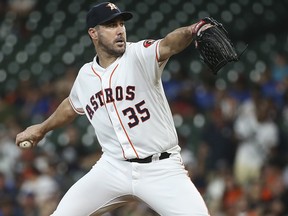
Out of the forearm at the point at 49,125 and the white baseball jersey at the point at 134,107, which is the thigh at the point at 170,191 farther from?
the forearm at the point at 49,125

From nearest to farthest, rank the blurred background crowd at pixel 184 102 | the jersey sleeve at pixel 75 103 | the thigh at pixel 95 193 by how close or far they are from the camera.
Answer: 1. the thigh at pixel 95 193
2. the jersey sleeve at pixel 75 103
3. the blurred background crowd at pixel 184 102

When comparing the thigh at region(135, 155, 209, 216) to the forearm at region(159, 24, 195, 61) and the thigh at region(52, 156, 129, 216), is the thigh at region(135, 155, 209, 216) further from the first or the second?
the forearm at region(159, 24, 195, 61)

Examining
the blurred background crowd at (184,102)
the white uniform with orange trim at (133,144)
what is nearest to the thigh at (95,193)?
the white uniform with orange trim at (133,144)

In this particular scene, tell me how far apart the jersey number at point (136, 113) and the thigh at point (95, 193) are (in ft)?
0.98

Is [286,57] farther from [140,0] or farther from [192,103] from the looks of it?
[140,0]

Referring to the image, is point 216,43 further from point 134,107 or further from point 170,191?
point 170,191

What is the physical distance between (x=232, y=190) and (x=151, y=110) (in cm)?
344

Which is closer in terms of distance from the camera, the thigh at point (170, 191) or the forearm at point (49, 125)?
the thigh at point (170, 191)

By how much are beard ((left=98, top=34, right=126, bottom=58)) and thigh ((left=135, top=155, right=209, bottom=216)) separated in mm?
748

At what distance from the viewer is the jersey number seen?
4410 millimetres

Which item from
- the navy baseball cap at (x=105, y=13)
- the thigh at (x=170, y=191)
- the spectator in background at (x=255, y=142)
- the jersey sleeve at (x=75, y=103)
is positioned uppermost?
the navy baseball cap at (x=105, y=13)

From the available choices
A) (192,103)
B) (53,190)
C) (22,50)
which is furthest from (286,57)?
(22,50)

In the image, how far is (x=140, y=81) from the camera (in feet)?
14.4

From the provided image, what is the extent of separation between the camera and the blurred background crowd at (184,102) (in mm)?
7828
